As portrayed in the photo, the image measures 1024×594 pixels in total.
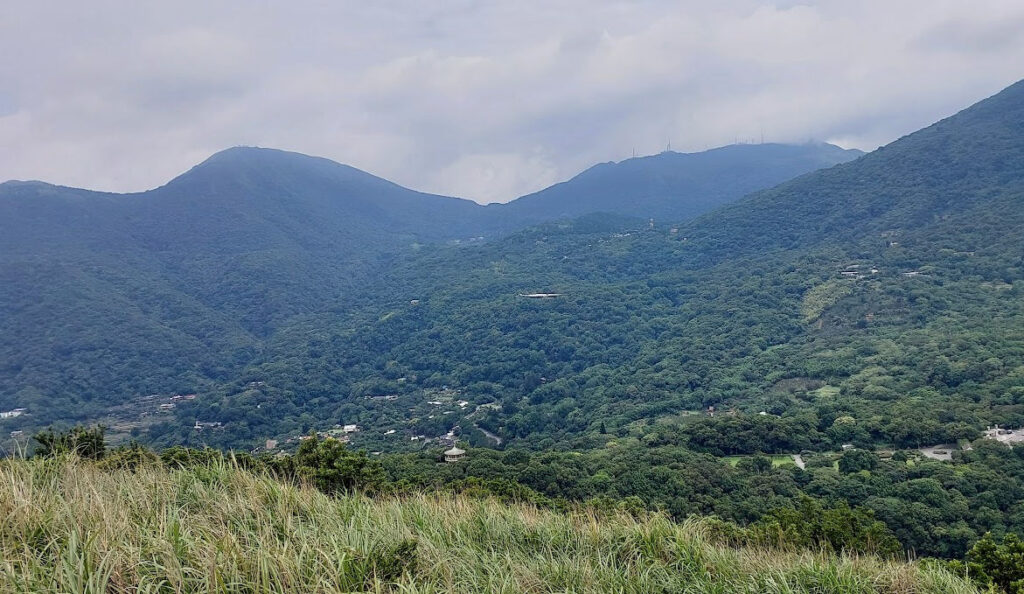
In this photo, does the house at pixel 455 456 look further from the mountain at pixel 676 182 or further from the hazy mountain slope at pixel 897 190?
the mountain at pixel 676 182

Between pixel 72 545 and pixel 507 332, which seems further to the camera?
pixel 507 332

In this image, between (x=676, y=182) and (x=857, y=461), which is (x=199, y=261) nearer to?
(x=857, y=461)

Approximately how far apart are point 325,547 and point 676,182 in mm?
159467

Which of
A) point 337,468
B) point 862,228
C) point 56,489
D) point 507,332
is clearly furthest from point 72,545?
point 862,228

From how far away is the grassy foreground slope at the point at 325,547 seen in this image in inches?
114

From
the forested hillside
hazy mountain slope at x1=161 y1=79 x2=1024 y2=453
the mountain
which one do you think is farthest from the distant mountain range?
the mountain

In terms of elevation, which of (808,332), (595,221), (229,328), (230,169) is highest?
(230,169)

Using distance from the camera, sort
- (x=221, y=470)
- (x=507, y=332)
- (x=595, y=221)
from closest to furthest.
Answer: (x=221, y=470) → (x=507, y=332) → (x=595, y=221)

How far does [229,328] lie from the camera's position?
74500 millimetres

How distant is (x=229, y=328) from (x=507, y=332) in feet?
124

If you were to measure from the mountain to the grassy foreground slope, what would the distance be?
419ft

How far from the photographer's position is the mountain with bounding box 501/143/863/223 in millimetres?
139875

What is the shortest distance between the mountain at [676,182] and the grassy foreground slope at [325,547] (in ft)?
419

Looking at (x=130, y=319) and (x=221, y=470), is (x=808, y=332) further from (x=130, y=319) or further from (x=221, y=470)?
(x=130, y=319)
